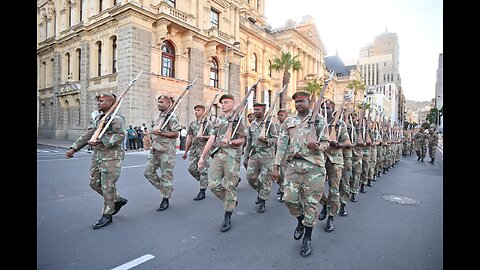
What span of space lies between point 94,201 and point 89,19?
854 inches

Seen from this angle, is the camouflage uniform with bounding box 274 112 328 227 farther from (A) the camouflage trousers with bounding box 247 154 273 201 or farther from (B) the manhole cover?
(B) the manhole cover

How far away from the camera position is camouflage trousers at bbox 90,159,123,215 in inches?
161

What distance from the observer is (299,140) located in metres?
3.69

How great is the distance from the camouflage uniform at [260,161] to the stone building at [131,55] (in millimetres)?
14937

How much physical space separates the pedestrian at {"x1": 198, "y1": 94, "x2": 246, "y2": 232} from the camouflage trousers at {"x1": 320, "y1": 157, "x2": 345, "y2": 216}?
149 cm

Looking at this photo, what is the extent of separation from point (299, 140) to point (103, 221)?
314 cm

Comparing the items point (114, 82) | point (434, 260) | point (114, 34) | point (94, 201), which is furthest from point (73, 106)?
point (434, 260)

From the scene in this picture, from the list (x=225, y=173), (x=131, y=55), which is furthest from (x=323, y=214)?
(x=131, y=55)

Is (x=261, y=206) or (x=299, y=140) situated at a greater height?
(x=299, y=140)

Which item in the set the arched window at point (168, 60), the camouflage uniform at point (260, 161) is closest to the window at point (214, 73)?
the arched window at point (168, 60)

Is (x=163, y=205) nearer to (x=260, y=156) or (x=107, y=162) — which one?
(x=107, y=162)

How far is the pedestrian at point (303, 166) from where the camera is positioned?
3.43m

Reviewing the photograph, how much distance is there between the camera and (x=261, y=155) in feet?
19.1
